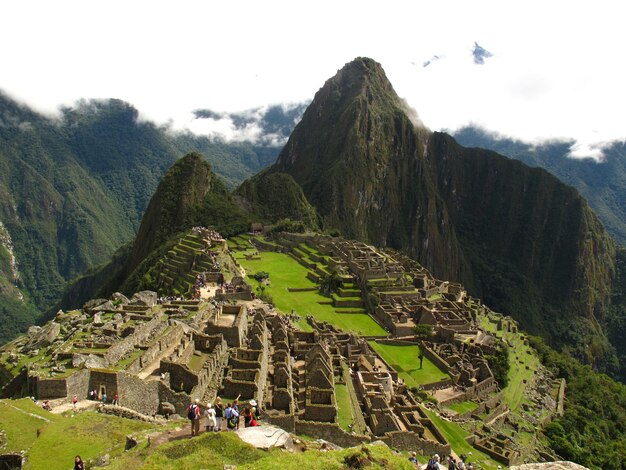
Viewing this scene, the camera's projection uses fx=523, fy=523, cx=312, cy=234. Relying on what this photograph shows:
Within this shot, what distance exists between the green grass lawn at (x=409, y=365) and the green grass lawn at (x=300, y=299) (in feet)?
12.6

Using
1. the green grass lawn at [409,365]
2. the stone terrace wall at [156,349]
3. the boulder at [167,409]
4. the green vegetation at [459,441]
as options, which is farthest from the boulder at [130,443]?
the green grass lawn at [409,365]

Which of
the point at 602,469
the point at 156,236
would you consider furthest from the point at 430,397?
the point at 156,236

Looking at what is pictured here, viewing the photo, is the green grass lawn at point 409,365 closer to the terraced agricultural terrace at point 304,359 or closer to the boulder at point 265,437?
the terraced agricultural terrace at point 304,359

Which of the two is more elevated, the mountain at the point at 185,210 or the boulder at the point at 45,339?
the mountain at the point at 185,210

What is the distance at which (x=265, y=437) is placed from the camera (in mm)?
16672

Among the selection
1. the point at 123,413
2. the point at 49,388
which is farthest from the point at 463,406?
the point at 49,388

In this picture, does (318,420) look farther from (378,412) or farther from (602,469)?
(602,469)

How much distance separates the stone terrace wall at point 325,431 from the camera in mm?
24344

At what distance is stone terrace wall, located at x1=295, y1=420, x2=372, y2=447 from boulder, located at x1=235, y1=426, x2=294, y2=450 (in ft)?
24.1

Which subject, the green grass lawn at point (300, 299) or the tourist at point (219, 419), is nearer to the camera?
the tourist at point (219, 419)

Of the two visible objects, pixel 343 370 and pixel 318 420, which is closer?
pixel 318 420

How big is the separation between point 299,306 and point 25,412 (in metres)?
44.4

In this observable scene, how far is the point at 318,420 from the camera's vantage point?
25922 millimetres

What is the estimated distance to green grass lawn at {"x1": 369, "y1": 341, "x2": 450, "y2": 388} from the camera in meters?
47.7
